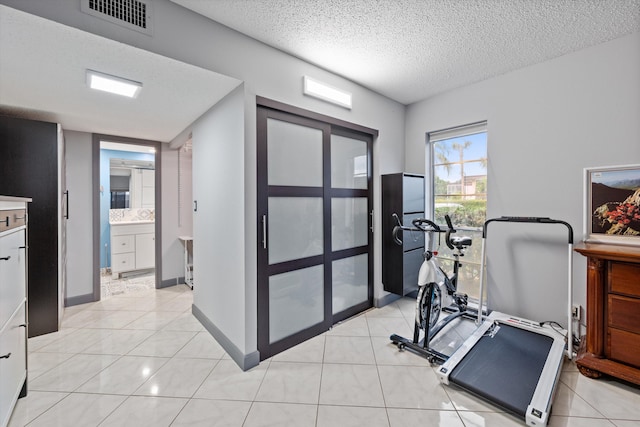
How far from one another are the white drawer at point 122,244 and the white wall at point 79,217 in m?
1.24

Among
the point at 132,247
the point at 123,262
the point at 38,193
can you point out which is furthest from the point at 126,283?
the point at 38,193

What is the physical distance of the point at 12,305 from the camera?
5.36 feet

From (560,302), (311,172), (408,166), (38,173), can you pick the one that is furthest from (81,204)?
(560,302)

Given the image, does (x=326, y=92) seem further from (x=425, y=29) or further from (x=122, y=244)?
(x=122, y=244)

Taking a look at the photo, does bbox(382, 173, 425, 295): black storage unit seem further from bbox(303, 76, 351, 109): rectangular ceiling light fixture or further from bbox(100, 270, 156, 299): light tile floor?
bbox(100, 270, 156, 299): light tile floor

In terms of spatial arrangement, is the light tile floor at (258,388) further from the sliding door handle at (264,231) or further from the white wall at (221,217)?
the sliding door handle at (264,231)

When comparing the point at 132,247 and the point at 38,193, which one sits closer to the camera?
the point at 38,193

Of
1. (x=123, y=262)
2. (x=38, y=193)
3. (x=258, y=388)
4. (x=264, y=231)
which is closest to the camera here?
(x=258, y=388)

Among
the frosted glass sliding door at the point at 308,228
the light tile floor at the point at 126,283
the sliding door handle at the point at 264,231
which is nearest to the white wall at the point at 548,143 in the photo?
the frosted glass sliding door at the point at 308,228

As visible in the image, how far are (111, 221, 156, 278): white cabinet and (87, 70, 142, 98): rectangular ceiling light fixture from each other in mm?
3136

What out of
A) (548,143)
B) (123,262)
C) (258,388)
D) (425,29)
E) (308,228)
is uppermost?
(425,29)

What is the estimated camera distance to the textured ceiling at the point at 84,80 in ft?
5.29

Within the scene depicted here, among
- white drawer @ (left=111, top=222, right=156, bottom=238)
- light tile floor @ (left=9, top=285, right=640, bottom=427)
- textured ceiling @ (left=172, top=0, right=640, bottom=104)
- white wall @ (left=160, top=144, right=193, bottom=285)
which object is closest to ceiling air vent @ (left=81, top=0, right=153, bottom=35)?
textured ceiling @ (left=172, top=0, right=640, bottom=104)

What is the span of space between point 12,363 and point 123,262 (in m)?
3.69
